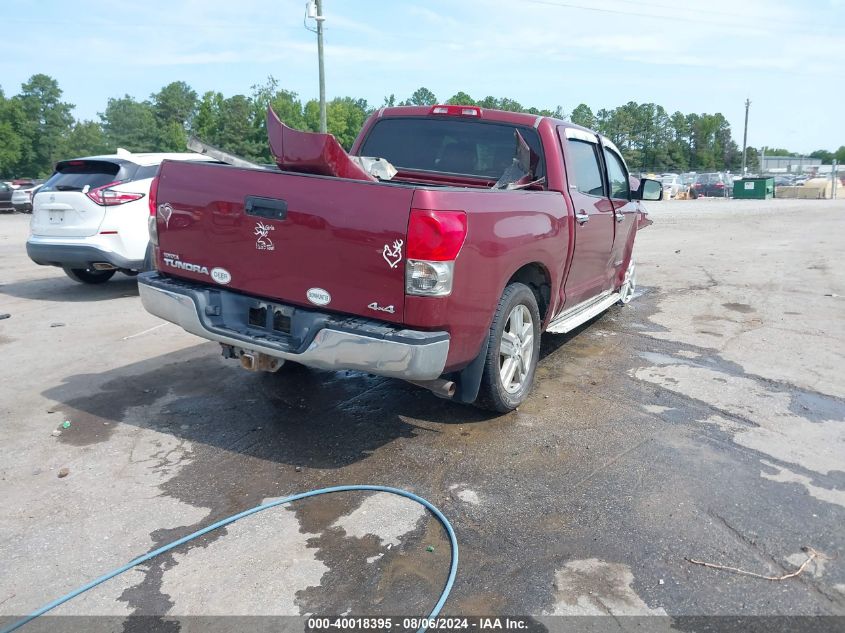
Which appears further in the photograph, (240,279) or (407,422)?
(407,422)

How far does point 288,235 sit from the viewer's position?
3.81 metres

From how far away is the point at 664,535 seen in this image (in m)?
3.25

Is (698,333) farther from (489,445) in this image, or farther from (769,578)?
(769,578)

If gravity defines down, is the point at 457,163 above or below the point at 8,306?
above

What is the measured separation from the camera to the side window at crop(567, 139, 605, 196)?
18.3 feet

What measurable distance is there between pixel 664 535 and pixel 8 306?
26.0ft

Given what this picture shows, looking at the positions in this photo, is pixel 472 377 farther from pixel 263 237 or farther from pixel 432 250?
pixel 263 237

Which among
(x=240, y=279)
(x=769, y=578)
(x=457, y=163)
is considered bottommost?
(x=769, y=578)

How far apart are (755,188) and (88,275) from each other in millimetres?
43275

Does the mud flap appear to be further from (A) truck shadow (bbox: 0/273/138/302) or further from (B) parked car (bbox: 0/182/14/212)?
(B) parked car (bbox: 0/182/14/212)

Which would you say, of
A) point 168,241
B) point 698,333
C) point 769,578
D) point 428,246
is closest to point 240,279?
point 168,241

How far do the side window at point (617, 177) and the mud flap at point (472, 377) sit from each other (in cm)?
303

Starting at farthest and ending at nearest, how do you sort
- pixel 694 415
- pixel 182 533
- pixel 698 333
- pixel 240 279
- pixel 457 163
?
pixel 698 333, pixel 457 163, pixel 694 415, pixel 240 279, pixel 182 533

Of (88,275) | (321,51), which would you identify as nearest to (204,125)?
(321,51)
